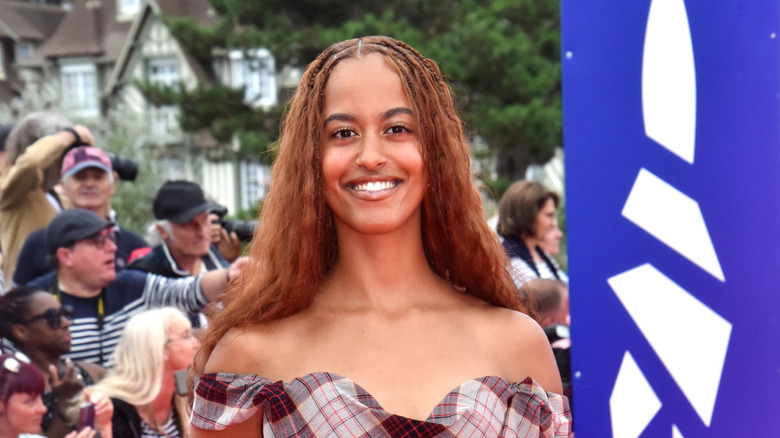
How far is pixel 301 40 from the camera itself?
17.1 meters

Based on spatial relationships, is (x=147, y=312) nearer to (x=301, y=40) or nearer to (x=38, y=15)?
(x=301, y=40)

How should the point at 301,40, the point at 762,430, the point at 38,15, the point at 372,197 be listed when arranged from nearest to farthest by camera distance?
the point at 372,197 → the point at 762,430 → the point at 301,40 → the point at 38,15

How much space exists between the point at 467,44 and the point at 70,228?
1183cm

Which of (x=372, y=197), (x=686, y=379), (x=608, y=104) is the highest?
(x=608, y=104)

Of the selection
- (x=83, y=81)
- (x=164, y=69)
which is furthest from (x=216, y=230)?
(x=83, y=81)

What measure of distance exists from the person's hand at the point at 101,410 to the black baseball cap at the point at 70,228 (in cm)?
65

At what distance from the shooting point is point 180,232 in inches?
181

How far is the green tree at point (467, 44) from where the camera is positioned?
1530cm

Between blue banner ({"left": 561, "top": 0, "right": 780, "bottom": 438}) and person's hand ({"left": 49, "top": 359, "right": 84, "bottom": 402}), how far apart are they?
6.90ft

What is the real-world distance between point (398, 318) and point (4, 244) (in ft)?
10.3

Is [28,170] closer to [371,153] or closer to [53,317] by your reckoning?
[53,317]

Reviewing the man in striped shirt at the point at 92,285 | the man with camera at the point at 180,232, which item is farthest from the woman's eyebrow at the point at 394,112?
the man with camera at the point at 180,232

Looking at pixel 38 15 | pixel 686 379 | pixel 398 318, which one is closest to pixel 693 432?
pixel 686 379

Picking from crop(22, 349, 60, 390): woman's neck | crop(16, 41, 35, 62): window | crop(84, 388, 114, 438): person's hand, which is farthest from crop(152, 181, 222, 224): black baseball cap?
crop(16, 41, 35, 62): window
